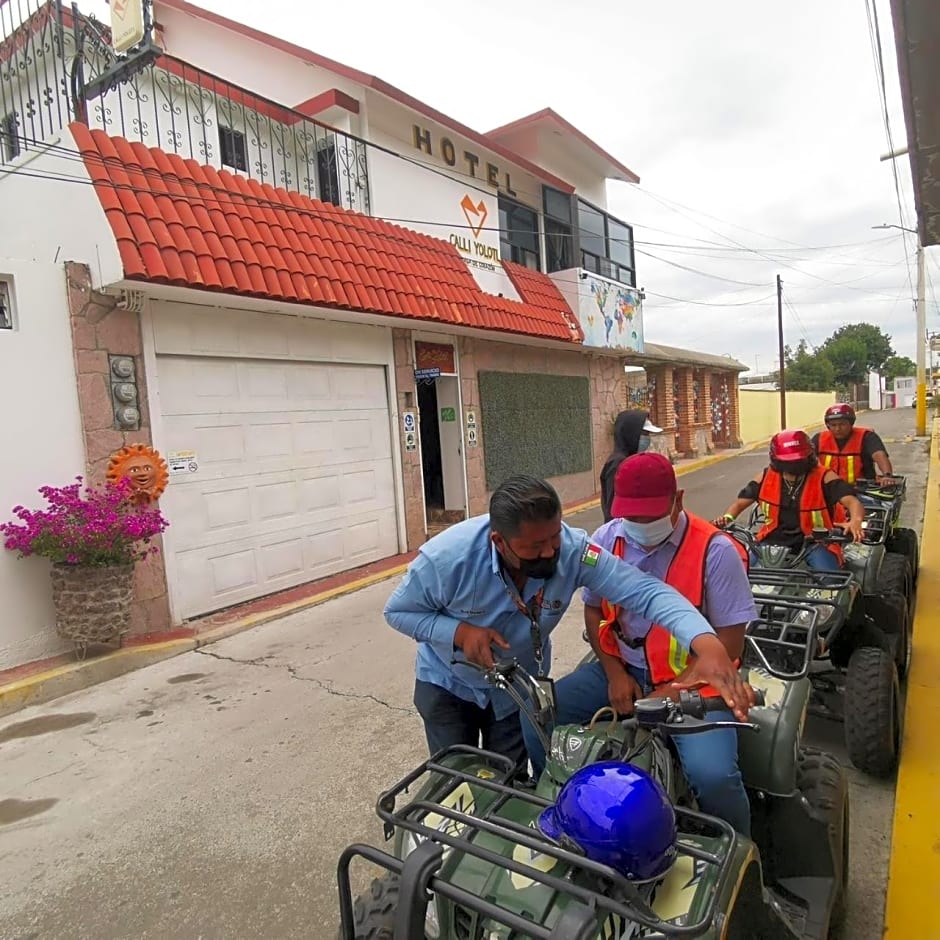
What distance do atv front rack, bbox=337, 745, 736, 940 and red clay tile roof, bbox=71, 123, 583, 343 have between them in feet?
17.4

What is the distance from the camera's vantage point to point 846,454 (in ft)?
18.9

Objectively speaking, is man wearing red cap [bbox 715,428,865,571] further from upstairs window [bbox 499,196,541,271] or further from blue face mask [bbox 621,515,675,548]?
upstairs window [bbox 499,196,541,271]

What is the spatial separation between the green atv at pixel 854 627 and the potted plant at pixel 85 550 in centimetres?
444

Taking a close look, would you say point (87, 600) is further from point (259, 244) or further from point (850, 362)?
point (850, 362)

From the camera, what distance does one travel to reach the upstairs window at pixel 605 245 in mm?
13453

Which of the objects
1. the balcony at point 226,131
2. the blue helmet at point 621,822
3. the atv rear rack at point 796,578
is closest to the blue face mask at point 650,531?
the blue helmet at point 621,822

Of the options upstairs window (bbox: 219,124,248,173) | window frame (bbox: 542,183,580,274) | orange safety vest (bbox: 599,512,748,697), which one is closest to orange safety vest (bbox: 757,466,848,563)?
orange safety vest (bbox: 599,512,748,697)

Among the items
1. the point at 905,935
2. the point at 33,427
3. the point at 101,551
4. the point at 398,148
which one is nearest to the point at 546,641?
the point at 905,935

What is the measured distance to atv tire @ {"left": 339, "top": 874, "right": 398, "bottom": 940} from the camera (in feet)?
5.13

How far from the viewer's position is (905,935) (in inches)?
88.3

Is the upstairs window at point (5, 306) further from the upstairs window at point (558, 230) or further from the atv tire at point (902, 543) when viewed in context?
the upstairs window at point (558, 230)

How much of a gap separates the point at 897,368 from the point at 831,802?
95.5m

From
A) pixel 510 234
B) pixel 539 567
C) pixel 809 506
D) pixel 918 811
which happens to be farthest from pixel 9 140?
pixel 918 811

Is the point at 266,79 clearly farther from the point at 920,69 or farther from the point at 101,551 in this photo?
the point at 920,69
